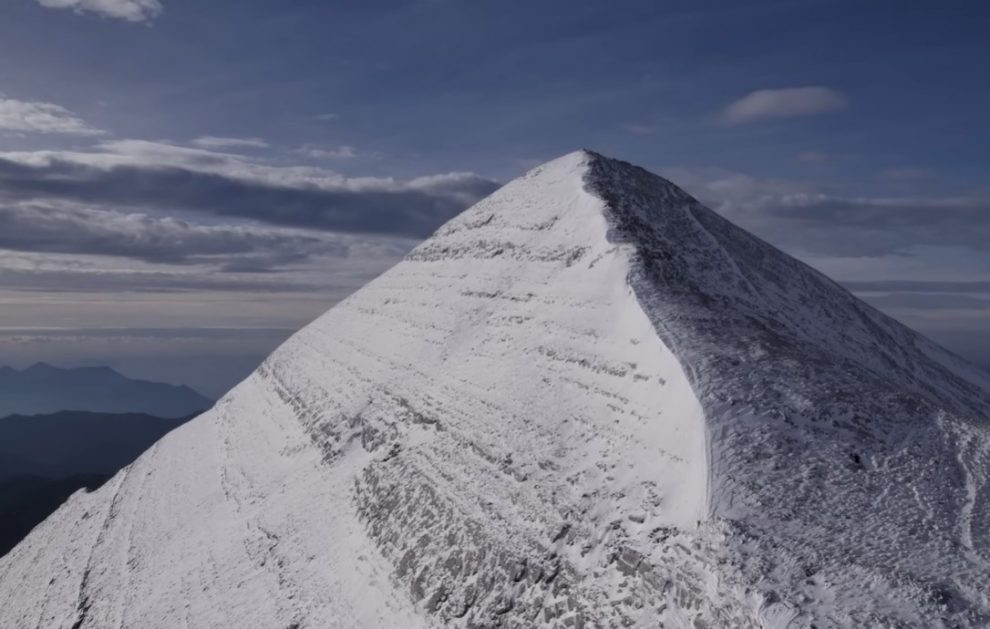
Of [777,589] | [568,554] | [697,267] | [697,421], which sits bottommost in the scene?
[568,554]

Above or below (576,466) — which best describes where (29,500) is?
below

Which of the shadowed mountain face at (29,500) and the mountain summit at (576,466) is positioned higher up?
the mountain summit at (576,466)

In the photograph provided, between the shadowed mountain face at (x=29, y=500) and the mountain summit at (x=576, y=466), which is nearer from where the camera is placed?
the mountain summit at (x=576, y=466)

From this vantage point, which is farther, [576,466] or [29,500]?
[29,500]

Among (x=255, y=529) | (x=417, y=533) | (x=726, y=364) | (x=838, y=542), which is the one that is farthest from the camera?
(x=255, y=529)

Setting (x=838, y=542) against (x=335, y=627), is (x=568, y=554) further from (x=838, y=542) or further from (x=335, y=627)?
(x=335, y=627)

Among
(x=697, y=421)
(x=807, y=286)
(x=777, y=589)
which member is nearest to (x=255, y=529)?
(x=697, y=421)

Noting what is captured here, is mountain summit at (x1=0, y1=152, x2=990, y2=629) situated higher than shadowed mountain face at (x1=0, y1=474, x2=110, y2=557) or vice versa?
mountain summit at (x1=0, y1=152, x2=990, y2=629)

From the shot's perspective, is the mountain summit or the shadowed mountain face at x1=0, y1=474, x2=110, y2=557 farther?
Answer: the shadowed mountain face at x1=0, y1=474, x2=110, y2=557
